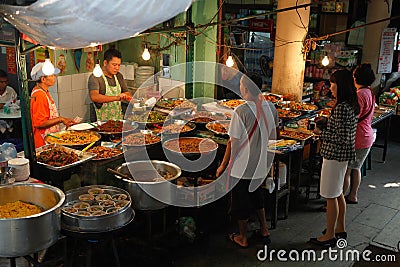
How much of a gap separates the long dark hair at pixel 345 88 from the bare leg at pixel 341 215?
48.5 inches

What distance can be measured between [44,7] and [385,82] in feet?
34.9

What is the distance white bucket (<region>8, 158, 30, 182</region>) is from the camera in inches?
170

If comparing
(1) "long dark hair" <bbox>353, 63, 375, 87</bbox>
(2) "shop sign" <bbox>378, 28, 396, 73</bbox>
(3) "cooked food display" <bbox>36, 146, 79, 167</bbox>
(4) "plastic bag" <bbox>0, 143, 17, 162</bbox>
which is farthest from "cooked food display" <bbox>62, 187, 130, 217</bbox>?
(2) "shop sign" <bbox>378, 28, 396, 73</bbox>

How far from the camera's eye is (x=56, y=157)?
4773mm

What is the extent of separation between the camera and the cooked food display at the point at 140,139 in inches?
219

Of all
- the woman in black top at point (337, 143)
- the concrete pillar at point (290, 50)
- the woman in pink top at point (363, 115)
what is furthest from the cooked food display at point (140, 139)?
the concrete pillar at point (290, 50)

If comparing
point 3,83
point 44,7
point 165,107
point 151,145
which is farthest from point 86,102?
point 44,7

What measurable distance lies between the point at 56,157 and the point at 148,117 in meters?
2.12

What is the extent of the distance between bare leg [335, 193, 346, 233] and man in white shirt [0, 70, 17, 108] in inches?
234

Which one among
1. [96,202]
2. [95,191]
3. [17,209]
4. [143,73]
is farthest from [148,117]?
[17,209]

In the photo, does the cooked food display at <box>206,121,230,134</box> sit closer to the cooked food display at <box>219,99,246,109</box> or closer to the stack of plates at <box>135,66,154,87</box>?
the cooked food display at <box>219,99,246,109</box>

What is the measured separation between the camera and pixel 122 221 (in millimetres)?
4129

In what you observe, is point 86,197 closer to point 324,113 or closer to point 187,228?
A: point 187,228

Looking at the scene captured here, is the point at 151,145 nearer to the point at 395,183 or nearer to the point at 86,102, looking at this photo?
the point at 86,102
